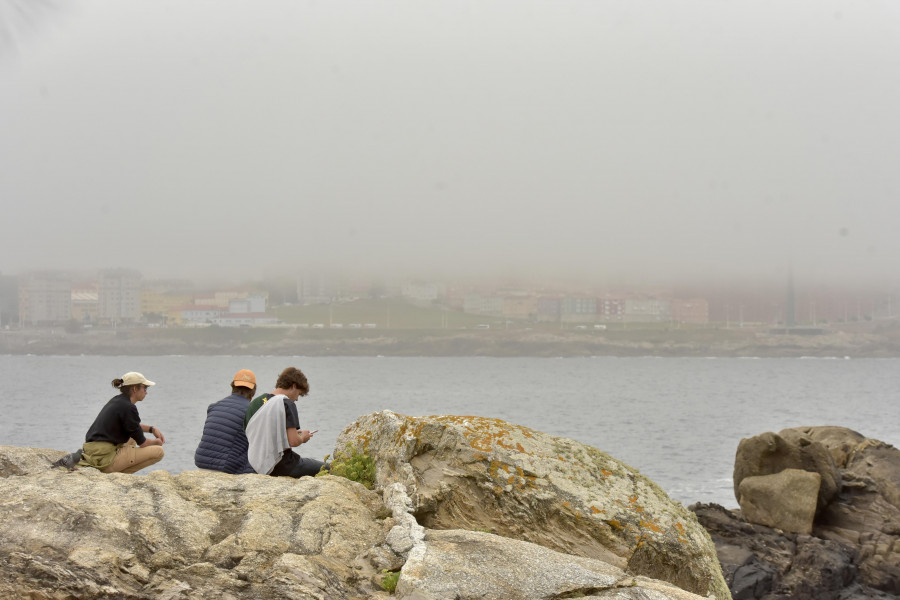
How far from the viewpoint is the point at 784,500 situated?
23.5 metres

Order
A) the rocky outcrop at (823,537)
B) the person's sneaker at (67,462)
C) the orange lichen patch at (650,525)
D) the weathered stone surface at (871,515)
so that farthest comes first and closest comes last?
the weathered stone surface at (871,515), the rocky outcrop at (823,537), the person's sneaker at (67,462), the orange lichen patch at (650,525)

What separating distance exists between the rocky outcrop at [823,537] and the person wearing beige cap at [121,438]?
16413mm

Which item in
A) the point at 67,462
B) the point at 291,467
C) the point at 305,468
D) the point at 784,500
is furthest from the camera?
the point at 784,500

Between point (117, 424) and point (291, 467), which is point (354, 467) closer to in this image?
point (291, 467)

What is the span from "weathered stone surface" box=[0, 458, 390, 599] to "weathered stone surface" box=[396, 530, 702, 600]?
0.55 metres

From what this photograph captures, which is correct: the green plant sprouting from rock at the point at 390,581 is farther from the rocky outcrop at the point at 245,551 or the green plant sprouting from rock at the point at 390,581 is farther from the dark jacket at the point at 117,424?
the dark jacket at the point at 117,424

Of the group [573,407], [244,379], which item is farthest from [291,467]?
[573,407]

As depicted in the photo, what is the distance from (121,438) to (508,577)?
6046mm

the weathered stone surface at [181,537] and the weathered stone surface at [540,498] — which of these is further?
the weathered stone surface at [540,498]

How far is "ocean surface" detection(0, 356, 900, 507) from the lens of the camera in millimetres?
59125

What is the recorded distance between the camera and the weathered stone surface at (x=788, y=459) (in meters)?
24.0

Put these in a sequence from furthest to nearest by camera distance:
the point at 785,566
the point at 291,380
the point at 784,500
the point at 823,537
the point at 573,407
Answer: the point at 573,407 → the point at 784,500 → the point at 823,537 → the point at 785,566 → the point at 291,380

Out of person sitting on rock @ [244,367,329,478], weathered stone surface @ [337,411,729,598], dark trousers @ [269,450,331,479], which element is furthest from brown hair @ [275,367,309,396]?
weathered stone surface @ [337,411,729,598]

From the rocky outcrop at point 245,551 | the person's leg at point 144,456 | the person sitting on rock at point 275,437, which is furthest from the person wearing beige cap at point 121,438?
the rocky outcrop at point 245,551
